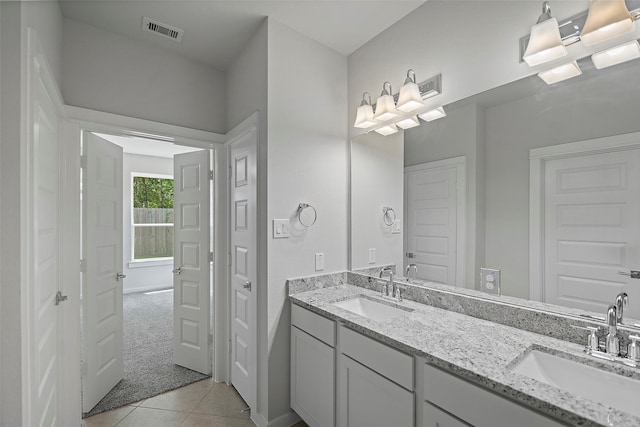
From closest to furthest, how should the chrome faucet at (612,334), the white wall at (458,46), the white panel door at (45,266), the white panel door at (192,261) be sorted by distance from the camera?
the chrome faucet at (612,334) < the white panel door at (45,266) < the white wall at (458,46) < the white panel door at (192,261)

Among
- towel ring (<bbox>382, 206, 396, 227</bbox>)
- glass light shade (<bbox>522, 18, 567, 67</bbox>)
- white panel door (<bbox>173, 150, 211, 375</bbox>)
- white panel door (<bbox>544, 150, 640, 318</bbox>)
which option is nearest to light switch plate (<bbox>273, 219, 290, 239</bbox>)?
towel ring (<bbox>382, 206, 396, 227</bbox>)

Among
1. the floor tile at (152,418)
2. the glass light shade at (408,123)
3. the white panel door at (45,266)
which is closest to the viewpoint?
the white panel door at (45,266)

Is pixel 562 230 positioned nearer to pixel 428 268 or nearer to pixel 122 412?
pixel 428 268

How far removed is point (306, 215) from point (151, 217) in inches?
189

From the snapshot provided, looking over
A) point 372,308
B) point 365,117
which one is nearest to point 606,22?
point 365,117

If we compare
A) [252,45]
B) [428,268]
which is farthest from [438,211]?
[252,45]

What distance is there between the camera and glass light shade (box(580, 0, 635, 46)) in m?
1.09

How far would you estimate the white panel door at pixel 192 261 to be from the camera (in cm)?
263

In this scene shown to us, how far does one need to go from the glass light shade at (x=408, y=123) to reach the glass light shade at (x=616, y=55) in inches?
34.4

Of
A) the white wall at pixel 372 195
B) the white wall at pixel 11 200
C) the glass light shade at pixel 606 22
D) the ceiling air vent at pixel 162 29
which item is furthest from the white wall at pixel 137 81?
the glass light shade at pixel 606 22

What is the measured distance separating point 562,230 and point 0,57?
2.24 m

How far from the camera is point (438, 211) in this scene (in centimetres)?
184

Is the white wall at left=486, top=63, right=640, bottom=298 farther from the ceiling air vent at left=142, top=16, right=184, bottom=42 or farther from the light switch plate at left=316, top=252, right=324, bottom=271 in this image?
the ceiling air vent at left=142, top=16, right=184, bottom=42

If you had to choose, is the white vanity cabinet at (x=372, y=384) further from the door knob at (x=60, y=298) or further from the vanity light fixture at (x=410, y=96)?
the door knob at (x=60, y=298)
